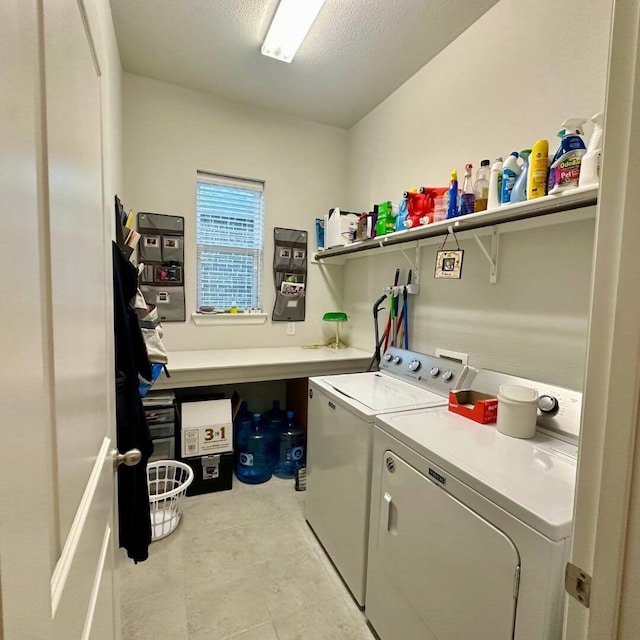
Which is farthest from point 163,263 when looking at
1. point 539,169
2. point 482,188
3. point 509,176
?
point 539,169

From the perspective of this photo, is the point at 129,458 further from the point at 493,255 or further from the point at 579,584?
the point at 493,255

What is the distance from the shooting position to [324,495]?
189 cm

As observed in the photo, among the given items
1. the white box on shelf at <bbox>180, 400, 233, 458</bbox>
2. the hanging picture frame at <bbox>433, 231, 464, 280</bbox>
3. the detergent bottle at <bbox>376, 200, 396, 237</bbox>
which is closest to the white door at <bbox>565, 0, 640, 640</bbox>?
the hanging picture frame at <bbox>433, 231, 464, 280</bbox>

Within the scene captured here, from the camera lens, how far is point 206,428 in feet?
7.99

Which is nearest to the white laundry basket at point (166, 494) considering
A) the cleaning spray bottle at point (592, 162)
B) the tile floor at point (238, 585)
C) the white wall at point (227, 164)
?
the tile floor at point (238, 585)

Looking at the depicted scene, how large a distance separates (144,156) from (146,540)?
250 centimetres

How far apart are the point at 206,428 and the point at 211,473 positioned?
0.32m

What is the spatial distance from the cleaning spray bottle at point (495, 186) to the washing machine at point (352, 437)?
2.57 ft

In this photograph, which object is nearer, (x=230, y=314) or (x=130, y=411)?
(x=130, y=411)

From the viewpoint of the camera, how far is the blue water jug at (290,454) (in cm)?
273

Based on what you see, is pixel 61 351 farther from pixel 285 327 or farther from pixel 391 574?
pixel 285 327

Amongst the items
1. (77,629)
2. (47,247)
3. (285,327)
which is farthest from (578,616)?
(285,327)

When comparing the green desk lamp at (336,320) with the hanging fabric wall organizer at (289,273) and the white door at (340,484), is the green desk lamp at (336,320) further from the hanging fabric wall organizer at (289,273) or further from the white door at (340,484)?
the white door at (340,484)

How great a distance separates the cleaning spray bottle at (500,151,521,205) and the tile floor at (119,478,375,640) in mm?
1942
